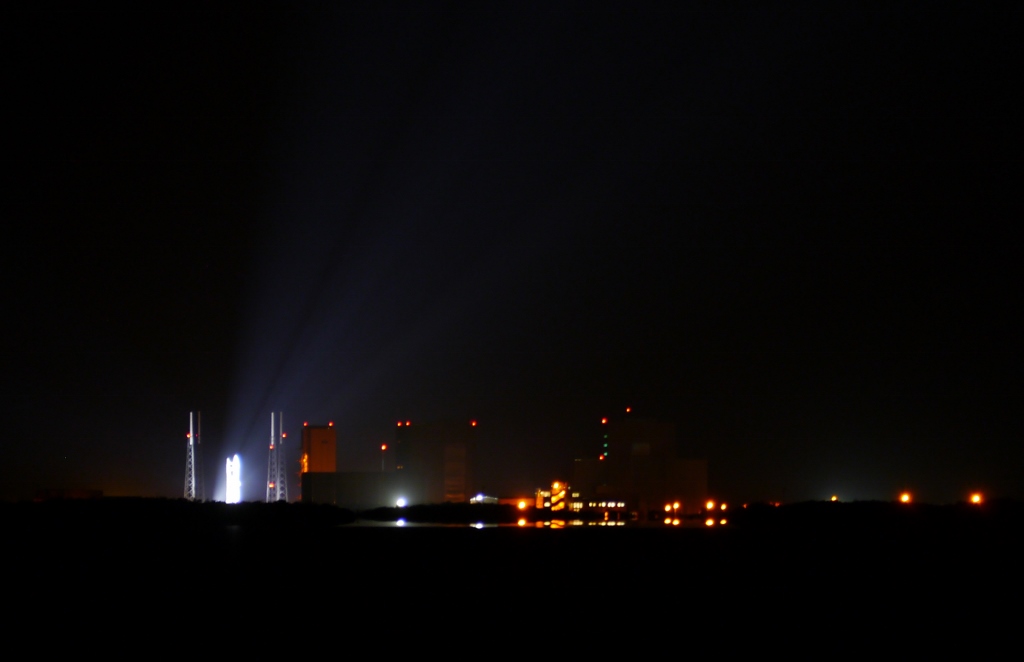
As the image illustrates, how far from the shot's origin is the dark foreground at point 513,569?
16328 millimetres

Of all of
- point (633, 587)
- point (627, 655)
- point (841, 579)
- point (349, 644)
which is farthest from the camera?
point (841, 579)

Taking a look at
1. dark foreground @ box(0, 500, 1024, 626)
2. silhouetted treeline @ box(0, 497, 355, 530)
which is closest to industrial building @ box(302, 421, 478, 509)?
silhouetted treeline @ box(0, 497, 355, 530)

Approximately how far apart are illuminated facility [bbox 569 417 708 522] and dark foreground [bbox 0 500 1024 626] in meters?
54.1

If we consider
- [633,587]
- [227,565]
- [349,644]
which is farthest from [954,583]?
[227,565]

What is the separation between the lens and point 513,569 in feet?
75.3

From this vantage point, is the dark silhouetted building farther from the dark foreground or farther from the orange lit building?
the dark foreground

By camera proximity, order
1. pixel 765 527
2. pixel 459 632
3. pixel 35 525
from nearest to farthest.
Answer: pixel 459 632, pixel 35 525, pixel 765 527

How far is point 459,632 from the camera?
42.8 ft

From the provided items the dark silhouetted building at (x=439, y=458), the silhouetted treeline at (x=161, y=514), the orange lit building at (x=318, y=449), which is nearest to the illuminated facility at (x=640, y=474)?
the dark silhouetted building at (x=439, y=458)

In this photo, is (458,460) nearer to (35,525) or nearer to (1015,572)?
(35,525)

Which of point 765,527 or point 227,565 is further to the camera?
point 765,527

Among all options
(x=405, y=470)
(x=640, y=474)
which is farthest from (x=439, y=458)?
(x=640, y=474)

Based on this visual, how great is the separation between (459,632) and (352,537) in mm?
26329

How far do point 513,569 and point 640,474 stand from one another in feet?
251
